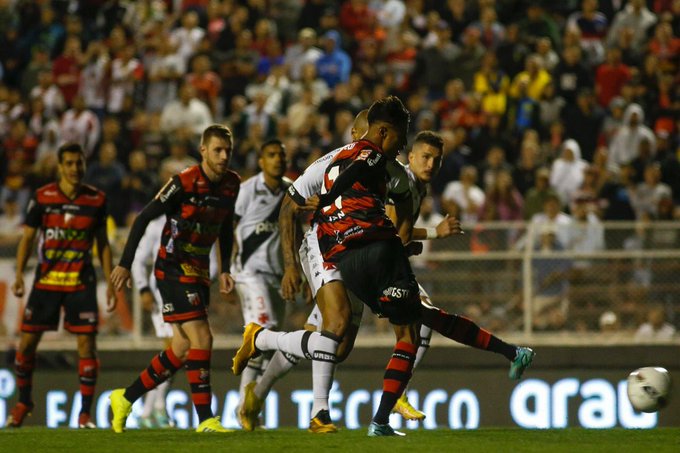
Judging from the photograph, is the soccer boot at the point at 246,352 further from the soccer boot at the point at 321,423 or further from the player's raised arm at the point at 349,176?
the player's raised arm at the point at 349,176

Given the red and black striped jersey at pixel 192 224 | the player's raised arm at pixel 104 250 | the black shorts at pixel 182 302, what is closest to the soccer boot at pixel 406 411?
the black shorts at pixel 182 302

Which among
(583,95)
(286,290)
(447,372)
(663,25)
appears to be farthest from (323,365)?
(663,25)

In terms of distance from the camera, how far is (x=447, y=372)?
15023mm

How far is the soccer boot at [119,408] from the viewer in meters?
10.1

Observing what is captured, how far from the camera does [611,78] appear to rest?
726 inches

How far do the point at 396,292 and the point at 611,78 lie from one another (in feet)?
34.0

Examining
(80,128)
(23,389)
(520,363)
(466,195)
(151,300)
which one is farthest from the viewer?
(80,128)

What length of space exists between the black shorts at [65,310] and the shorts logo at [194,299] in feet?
7.54

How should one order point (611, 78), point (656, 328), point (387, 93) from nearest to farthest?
point (656, 328) → point (611, 78) → point (387, 93)

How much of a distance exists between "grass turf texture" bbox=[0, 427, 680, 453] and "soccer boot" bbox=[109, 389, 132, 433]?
0.34 ft

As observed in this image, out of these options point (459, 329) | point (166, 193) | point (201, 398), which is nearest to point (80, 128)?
point (166, 193)

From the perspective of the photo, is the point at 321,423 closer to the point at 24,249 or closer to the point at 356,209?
the point at 356,209

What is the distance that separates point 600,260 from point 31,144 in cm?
937

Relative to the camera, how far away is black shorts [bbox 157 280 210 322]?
33.1 ft
